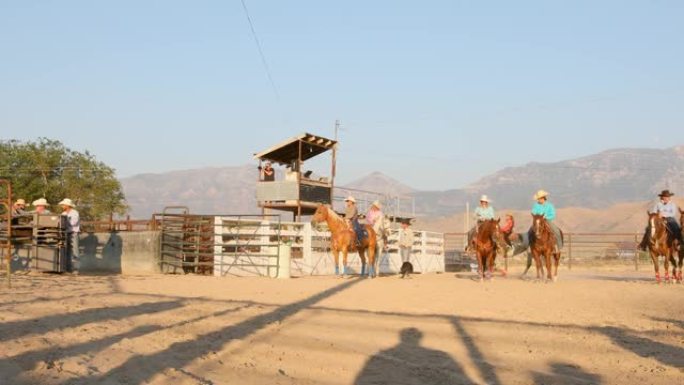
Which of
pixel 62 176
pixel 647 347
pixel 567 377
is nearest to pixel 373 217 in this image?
pixel 647 347

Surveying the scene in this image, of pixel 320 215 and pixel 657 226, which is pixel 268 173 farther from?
pixel 657 226

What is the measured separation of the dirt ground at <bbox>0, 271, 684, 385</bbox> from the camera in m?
5.51

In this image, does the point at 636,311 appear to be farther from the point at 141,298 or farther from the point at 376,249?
the point at 376,249

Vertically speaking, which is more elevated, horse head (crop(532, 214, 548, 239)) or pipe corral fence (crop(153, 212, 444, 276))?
horse head (crop(532, 214, 548, 239))

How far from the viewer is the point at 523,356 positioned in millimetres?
6484

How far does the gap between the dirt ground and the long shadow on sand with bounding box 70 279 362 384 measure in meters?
0.01

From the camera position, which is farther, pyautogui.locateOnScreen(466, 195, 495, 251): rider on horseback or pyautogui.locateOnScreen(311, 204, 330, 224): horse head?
pyautogui.locateOnScreen(311, 204, 330, 224): horse head

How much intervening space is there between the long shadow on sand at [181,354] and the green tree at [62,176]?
4670 centimetres

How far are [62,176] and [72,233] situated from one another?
131ft

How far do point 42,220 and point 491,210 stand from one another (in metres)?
11.8

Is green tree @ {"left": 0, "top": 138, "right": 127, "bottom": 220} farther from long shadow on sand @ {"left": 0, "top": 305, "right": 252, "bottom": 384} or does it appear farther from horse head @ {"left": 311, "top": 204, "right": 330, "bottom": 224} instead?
long shadow on sand @ {"left": 0, "top": 305, "right": 252, "bottom": 384}

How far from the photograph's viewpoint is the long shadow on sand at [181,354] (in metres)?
5.11

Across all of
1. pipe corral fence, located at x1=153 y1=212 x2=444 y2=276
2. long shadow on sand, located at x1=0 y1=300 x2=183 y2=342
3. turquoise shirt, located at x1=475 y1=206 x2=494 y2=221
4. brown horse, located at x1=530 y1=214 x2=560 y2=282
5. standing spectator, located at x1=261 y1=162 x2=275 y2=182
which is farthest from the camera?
standing spectator, located at x1=261 y1=162 x2=275 y2=182

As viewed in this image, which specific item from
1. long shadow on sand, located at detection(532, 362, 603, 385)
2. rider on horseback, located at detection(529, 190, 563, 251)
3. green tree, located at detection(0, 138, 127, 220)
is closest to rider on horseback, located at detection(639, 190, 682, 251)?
rider on horseback, located at detection(529, 190, 563, 251)
